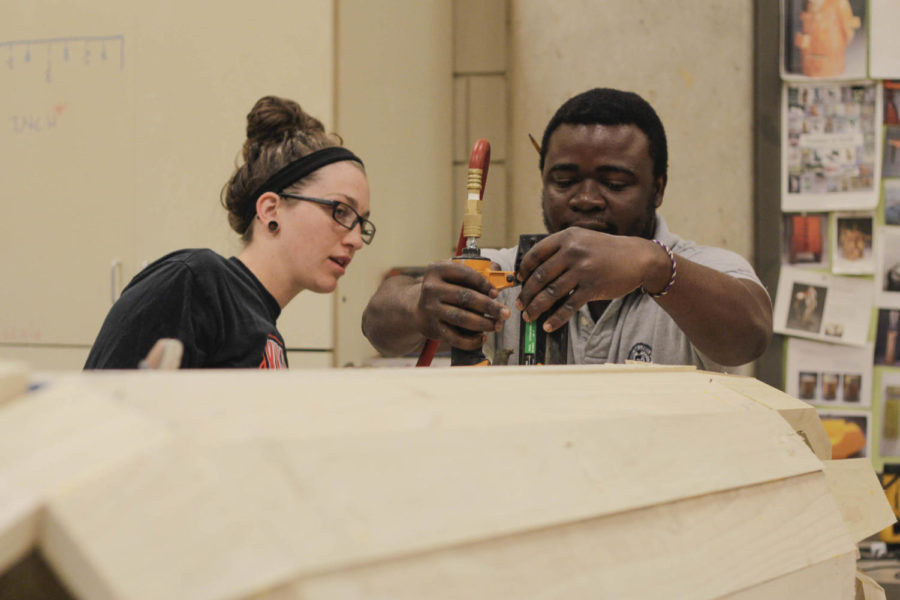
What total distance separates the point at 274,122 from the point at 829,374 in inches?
72.2

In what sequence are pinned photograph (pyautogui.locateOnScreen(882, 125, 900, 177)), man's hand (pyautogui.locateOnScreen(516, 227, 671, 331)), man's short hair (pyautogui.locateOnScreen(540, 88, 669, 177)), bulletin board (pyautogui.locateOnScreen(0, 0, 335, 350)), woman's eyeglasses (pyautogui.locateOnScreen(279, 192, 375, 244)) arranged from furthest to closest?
pinned photograph (pyautogui.locateOnScreen(882, 125, 900, 177)) < bulletin board (pyautogui.locateOnScreen(0, 0, 335, 350)) < man's short hair (pyautogui.locateOnScreen(540, 88, 669, 177)) < woman's eyeglasses (pyautogui.locateOnScreen(279, 192, 375, 244)) < man's hand (pyautogui.locateOnScreen(516, 227, 671, 331))

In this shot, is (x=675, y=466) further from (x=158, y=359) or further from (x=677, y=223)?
(x=677, y=223)

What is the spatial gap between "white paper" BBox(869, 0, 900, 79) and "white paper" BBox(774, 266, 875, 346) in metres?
0.64

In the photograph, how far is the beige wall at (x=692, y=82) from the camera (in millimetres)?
2287

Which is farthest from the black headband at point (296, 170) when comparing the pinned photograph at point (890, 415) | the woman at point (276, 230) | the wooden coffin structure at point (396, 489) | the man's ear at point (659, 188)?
the pinned photograph at point (890, 415)

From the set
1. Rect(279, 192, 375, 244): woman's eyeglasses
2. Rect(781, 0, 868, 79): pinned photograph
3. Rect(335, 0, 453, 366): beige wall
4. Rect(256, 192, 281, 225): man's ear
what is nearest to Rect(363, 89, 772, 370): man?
Rect(279, 192, 375, 244): woman's eyeglasses

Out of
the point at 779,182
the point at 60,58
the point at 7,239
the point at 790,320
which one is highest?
the point at 60,58

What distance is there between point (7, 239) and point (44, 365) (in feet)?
1.34

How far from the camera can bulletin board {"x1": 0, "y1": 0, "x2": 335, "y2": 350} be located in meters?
1.97

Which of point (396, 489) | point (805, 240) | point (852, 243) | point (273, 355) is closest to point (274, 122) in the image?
point (273, 355)

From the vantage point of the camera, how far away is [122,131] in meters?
2.10

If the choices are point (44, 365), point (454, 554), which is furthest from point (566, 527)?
point (44, 365)

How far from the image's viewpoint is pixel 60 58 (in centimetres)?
213

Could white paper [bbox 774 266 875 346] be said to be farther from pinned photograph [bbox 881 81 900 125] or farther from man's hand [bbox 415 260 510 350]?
man's hand [bbox 415 260 510 350]
